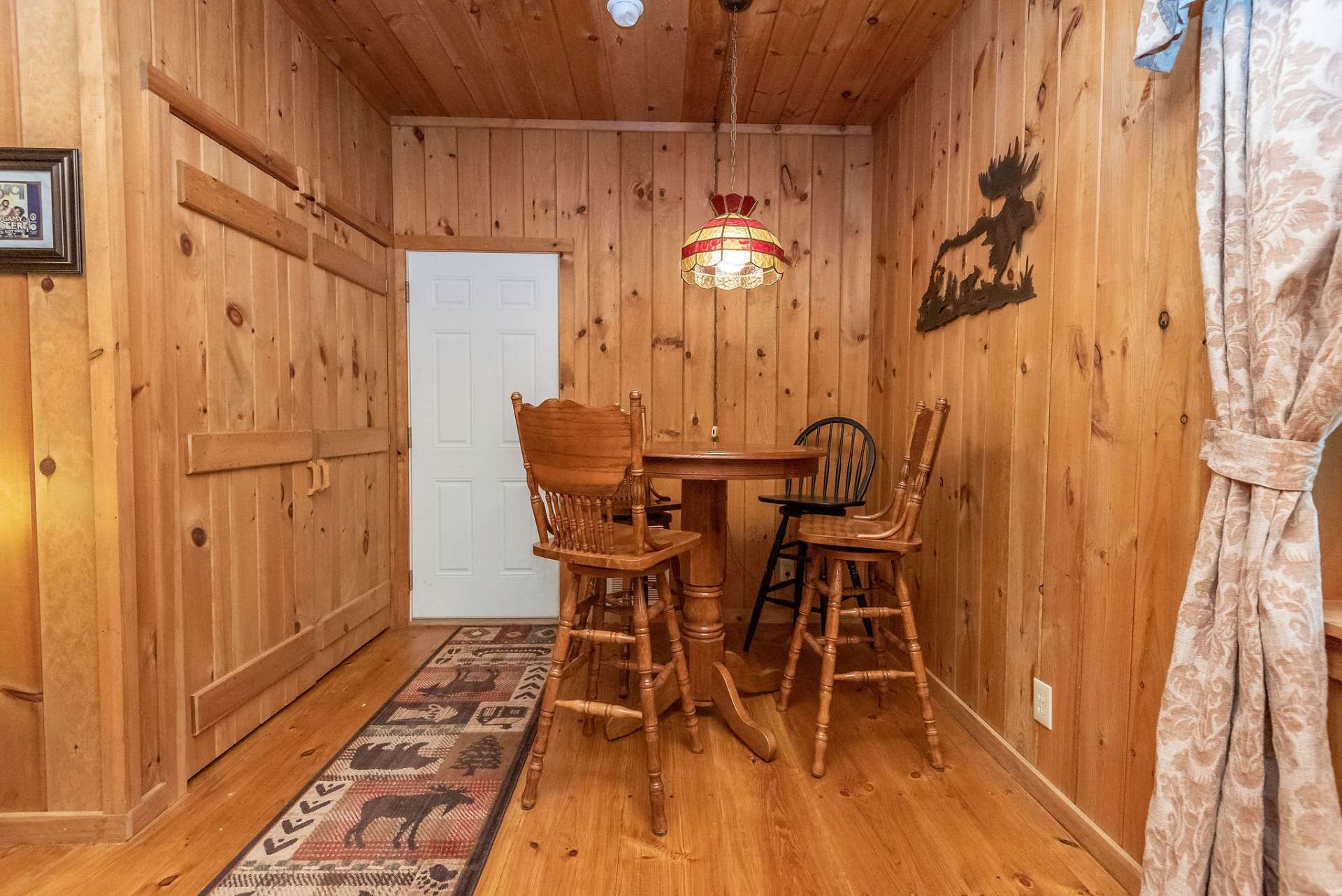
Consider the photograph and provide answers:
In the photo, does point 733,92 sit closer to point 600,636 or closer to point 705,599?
point 705,599

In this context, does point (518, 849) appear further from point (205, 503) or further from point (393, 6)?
point (393, 6)

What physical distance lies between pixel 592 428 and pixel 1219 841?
1463 millimetres

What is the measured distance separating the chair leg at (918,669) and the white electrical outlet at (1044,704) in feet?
0.93

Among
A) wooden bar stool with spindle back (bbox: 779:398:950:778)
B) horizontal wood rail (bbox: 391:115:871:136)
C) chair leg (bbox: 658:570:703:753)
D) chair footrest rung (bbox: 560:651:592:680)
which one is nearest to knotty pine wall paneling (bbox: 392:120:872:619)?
horizontal wood rail (bbox: 391:115:871:136)

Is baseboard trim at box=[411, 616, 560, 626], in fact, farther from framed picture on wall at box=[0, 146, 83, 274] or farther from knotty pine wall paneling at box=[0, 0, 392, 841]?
framed picture on wall at box=[0, 146, 83, 274]

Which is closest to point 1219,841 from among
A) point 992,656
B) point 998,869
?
point 998,869

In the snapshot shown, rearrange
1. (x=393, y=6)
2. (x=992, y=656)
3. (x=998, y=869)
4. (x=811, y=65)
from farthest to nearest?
(x=811, y=65), (x=393, y=6), (x=992, y=656), (x=998, y=869)

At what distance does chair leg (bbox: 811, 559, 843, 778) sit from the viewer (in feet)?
5.88

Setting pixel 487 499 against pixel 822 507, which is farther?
pixel 487 499

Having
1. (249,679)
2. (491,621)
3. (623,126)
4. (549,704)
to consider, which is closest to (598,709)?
(549,704)

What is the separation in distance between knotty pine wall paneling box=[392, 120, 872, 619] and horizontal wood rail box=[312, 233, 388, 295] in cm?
33

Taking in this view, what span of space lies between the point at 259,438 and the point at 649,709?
61.8 inches

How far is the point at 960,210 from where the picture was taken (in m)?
2.28

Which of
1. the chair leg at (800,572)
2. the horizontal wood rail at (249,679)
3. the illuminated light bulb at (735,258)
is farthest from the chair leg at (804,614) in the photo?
the horizontal wood rail at (249,679)
